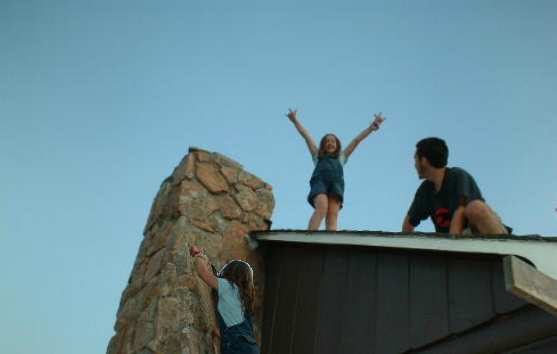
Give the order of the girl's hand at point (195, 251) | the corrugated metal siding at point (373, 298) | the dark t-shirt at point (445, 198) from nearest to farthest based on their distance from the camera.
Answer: the corrugated metal siding at point (373, 298) < the dark t-shirt at point (445, 198) < the girl's hand at point (195, 251)

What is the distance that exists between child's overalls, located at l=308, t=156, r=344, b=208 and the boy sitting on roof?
1.51 m

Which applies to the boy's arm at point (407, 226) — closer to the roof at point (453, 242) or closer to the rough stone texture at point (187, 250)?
the roof at point (453, 242)

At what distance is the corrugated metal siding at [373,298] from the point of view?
10.7ft

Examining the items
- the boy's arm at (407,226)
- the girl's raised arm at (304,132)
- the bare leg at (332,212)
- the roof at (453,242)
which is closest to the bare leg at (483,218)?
the roof at (453,242)

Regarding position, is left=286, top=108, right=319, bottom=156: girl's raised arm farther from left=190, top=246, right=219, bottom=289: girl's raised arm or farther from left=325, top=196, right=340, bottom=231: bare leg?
left=190, top=246, right=219, bottom=289: girl's raised arm

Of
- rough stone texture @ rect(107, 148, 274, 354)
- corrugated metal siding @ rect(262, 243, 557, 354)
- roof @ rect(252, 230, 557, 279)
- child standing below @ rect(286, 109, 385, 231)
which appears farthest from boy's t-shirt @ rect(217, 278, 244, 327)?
child standing below @ rect(286, 109, 385, 231)

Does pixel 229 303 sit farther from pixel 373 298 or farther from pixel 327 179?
pixel 327 179

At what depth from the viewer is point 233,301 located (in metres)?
4.23

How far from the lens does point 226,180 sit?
5449 millimetres

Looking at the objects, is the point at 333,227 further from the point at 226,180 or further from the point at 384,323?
the point at 384,323

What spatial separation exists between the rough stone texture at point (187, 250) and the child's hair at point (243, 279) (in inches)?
11.5

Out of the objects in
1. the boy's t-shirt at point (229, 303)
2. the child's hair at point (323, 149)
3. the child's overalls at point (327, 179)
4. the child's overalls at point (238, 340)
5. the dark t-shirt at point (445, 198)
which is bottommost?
the child's overalls at point (238, 340)

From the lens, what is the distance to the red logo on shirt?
4.20 meters

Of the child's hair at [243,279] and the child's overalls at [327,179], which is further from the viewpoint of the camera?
the child's overalls at [327,179]
